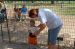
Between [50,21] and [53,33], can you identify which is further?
[53,33]

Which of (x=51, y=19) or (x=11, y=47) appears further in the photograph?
(x=11, y=47)

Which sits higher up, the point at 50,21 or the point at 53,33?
the point at 50,21

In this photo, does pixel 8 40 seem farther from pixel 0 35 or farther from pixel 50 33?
pixel 50 33

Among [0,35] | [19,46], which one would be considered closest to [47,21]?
[19,46]

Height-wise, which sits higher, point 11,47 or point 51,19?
point 51,19

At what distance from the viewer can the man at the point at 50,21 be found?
450 cm

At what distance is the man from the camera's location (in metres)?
4.50

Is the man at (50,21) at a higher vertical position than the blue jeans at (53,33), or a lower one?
higher

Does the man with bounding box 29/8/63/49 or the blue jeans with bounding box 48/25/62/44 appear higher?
the man with bounding box 29/8/63/49

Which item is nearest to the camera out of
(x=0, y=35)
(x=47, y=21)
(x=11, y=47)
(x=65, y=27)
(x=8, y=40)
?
(x=47, y=21)

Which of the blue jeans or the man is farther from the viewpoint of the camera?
the blue jeans

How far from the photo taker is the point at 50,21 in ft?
16.1

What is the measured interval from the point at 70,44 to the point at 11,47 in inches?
58.8

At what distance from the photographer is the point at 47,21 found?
4871 millimetres
